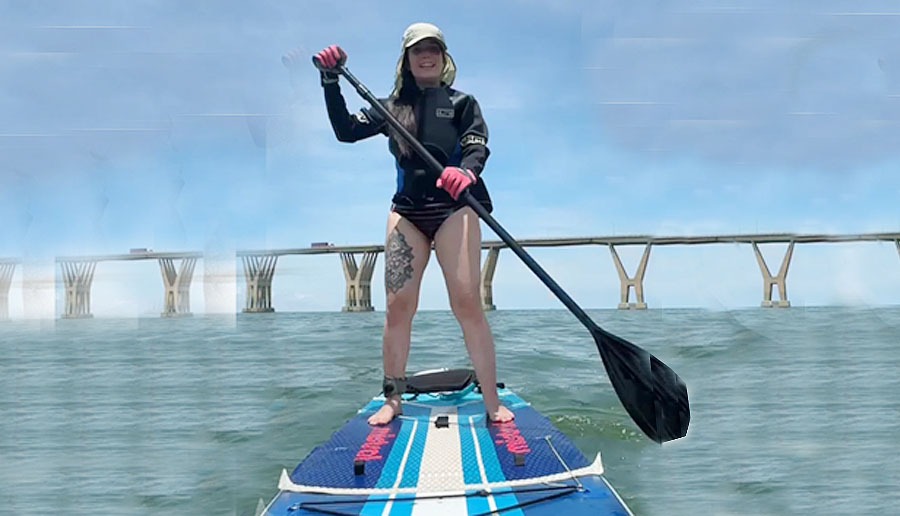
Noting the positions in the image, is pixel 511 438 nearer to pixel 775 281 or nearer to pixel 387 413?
pixel 387 413

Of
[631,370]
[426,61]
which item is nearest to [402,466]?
[631,370]

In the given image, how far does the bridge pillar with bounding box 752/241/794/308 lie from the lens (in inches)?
1508

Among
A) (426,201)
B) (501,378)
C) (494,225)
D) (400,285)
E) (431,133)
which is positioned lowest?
(501,378)

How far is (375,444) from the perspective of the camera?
3.86 m

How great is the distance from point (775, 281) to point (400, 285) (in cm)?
4447

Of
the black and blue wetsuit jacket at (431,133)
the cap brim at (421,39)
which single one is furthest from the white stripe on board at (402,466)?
the cap brim at (421,39)

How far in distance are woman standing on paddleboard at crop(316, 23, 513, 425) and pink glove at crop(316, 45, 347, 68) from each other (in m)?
0.03

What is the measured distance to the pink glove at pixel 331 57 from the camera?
4199 mm

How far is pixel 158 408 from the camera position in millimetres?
9617

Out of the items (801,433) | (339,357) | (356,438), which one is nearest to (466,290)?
(356,438)

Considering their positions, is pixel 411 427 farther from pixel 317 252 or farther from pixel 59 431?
pixel 317 252

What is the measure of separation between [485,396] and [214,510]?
6.72ft

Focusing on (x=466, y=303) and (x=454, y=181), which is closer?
(x=454, y=181)

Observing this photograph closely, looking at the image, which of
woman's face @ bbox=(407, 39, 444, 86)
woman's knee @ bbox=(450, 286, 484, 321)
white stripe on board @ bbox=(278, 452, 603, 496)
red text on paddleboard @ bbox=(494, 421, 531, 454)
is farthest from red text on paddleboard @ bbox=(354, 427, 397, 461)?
woman's face @ bbox=(407, 39, 444, 86)
